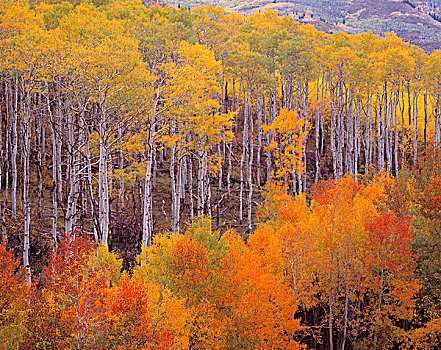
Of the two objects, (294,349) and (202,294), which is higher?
(202,294)

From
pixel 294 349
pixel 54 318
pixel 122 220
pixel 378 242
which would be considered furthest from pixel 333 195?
pixel 54 318

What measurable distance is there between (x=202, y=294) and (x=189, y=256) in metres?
2.13

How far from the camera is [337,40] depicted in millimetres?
42406

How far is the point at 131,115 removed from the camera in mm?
24562

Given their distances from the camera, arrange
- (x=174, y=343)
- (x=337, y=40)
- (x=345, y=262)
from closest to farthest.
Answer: (x=174, y=343) → (x=345, y=262) → (x=337, y=40)

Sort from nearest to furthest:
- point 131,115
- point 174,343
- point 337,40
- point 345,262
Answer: point 174,343, point 131,115, point 345,262, point 337,40

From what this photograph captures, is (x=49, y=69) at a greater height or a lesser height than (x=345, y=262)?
greater

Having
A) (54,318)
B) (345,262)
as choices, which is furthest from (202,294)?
(345,262)

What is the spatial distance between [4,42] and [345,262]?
23658mm

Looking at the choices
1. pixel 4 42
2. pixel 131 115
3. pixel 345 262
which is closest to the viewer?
pixel 4 42

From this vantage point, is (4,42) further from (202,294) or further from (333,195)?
(333,195)

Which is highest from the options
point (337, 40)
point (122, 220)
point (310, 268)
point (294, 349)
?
point (337, 40)

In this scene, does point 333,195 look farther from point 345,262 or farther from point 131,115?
point 131,115

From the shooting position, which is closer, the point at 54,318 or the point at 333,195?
the point at 54,318
